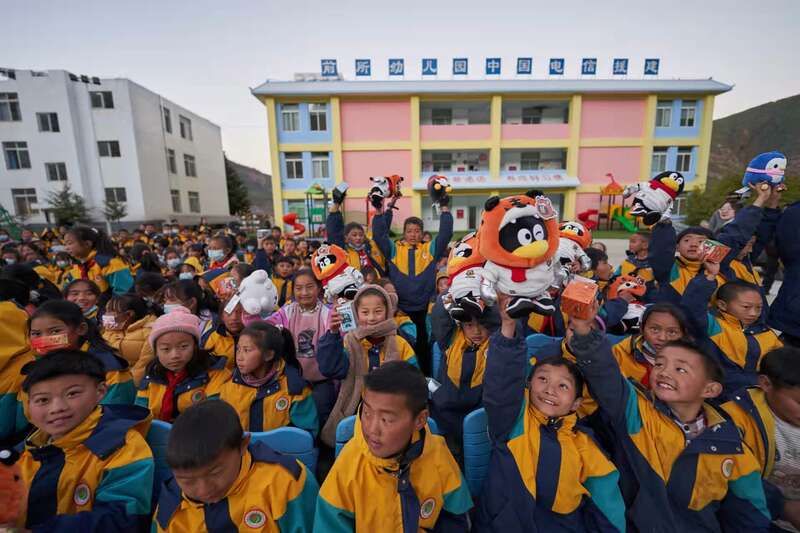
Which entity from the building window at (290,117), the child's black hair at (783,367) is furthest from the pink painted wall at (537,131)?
the child's black hair at (783,367)

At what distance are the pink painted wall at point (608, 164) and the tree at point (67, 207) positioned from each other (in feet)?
84.6

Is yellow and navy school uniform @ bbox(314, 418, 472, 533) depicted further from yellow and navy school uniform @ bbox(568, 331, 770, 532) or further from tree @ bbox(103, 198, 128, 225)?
tree @ bbox(103, 198, 128, 225)

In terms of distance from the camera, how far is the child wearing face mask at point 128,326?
2.49m

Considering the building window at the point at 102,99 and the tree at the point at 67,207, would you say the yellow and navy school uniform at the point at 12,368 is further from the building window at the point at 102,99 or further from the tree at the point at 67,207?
the building window at the point at 102,99

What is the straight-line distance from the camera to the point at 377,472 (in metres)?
1.39

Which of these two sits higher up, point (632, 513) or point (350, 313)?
point (350, 313)

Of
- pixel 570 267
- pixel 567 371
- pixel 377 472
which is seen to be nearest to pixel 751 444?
pixel 567 371

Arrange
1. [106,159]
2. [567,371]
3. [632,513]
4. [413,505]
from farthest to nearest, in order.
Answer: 1. [106,159]
2. [632,513]
3. [567,371]
4. [413,505]

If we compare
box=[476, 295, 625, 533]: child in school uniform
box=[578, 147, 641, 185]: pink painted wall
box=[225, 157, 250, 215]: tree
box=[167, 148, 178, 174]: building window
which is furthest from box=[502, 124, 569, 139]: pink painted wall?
box=[225, 157, 250, 215]: tree

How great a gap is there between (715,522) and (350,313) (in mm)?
1936

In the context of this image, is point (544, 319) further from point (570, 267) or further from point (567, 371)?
point (567, 371)

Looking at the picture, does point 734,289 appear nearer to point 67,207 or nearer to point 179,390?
point 179,390

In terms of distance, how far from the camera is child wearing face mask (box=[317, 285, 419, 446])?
7.08 feet

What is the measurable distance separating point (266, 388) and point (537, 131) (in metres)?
19.7
